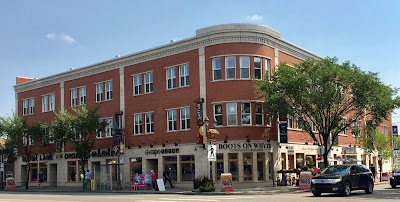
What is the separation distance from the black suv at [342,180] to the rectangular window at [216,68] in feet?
44.5

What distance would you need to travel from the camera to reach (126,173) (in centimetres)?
4322

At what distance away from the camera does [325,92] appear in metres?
33.7

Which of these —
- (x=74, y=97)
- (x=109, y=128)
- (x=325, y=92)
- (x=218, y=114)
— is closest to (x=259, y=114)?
(x=218, y=114)

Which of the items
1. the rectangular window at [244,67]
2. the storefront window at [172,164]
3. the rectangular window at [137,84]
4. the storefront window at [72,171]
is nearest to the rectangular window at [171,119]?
the storefront window at [172,164]

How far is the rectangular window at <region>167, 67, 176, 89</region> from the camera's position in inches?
1592

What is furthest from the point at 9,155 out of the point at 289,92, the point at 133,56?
the point at 289,92

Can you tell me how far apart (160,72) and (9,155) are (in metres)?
19.1

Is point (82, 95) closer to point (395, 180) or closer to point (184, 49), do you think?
point (184, 49)

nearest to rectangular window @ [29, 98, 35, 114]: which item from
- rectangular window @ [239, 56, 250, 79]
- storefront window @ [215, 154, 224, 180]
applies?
storefront window @ [215, 154, 224, 180]

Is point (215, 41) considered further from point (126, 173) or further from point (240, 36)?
point (126, 173)

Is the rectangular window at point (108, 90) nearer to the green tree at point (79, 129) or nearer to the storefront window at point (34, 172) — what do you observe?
the green tree at point (79, 129)

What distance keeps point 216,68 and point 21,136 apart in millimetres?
22732

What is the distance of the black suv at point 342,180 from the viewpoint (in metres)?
24.5

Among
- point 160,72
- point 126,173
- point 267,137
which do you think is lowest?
point 126,173
